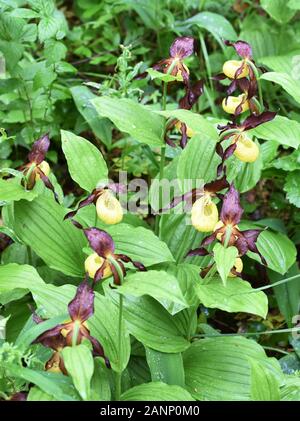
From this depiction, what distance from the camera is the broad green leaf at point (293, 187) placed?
87.7 inches

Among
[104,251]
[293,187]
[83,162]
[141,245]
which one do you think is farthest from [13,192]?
[293,187]

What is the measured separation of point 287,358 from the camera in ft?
6.68

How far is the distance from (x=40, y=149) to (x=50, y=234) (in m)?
0.26

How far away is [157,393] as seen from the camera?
5.31ft

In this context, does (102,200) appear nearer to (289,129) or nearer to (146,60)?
(289,129)

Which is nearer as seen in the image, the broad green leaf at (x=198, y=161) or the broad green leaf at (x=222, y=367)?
the broad green leaf at (x=222, y=367)

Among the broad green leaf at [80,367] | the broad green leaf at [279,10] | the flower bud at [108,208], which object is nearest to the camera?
the broad green leaf at [80,367]

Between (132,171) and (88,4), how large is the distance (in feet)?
3.41

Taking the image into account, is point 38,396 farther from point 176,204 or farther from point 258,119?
point 258,119

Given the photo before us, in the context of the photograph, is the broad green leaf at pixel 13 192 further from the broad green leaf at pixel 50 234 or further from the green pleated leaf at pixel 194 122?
the green pleated leaf at pixel 194 122

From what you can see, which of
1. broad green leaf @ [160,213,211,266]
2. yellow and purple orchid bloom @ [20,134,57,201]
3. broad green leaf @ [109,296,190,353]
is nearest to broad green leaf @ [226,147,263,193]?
broad green leaf @ [160,213,211,266]

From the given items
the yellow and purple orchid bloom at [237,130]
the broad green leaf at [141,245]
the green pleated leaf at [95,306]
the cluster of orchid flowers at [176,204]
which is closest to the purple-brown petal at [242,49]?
the cluster of orchid flowers at [176,204]

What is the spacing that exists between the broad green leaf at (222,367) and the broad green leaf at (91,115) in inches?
41.2

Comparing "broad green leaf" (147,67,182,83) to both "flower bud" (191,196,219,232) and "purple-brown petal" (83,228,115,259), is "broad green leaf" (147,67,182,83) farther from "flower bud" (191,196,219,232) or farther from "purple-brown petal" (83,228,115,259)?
"purple-brown petal" (83,228,115,259)
